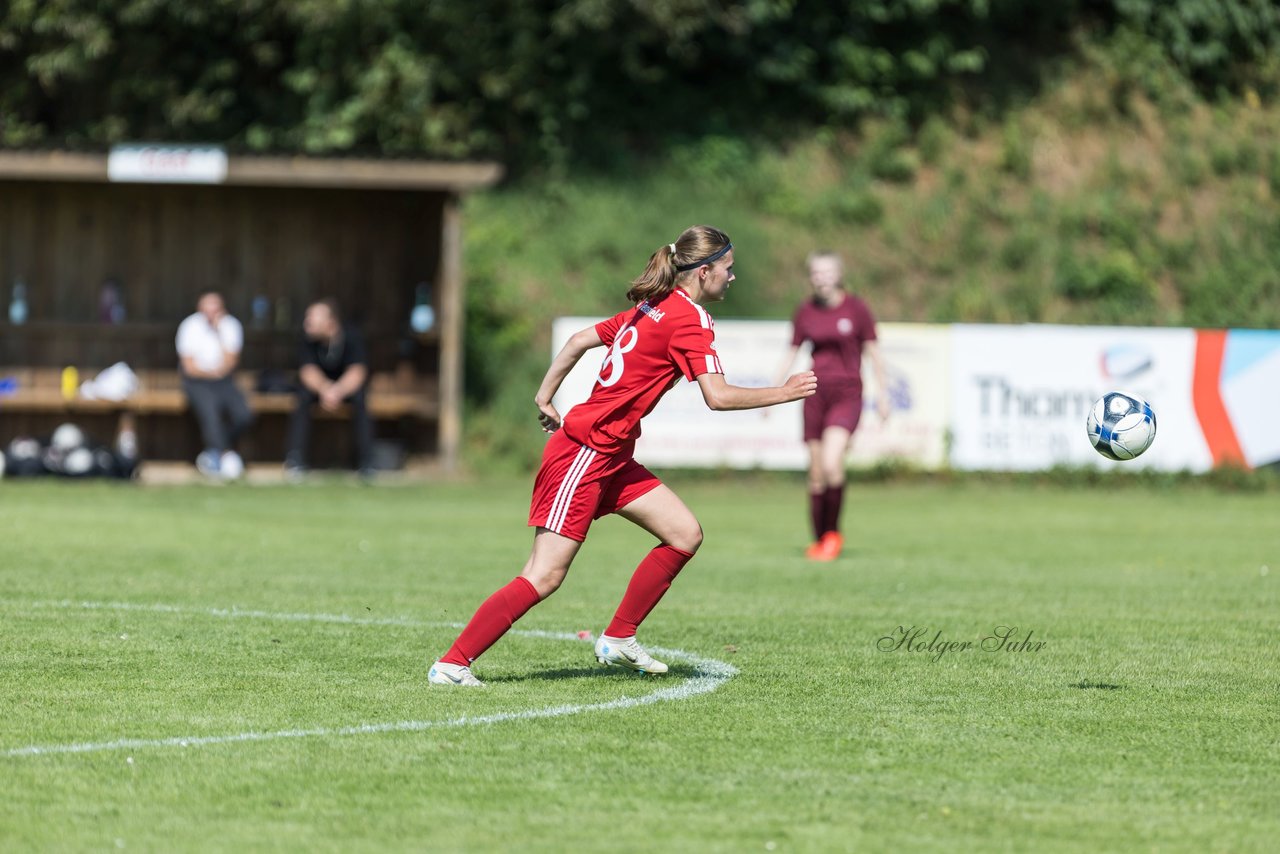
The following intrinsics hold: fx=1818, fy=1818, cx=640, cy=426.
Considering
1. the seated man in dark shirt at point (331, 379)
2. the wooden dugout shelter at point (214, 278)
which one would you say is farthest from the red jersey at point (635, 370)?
the wooden dugout shelter at point (214, 278)

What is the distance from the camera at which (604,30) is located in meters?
26.9

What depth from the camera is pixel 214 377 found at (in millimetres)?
21094

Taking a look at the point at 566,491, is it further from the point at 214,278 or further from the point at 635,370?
the point at 214,278

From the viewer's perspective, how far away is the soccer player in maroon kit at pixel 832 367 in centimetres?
1312

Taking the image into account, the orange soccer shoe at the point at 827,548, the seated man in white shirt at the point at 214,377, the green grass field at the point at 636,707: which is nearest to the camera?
the green grass field at the point at 636,707

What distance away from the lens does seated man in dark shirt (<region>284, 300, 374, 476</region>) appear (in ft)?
69.7

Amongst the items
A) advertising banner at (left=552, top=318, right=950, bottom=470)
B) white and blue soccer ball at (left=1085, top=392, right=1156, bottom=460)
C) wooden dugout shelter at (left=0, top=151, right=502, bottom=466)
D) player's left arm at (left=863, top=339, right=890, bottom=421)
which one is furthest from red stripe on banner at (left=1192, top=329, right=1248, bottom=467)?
white and blue soccer ball at (left=1085, top=392, right=1156, bottom=460)

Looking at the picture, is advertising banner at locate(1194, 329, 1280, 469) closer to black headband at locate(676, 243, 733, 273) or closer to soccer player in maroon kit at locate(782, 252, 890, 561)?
soccer player in maroon kit at locate(782, 252, 890, 561)

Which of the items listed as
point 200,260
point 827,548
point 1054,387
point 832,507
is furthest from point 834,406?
point 200,260

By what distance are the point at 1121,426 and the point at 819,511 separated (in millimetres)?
5576

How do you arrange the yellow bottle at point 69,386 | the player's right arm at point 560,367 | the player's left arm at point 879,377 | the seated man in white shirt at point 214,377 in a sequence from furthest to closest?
1. the yellow bottle at point 69,386
2. the seated man in white shirt at point 214,377
3. the player's left arm at point 879,377
4. the player's right arm at point 560,367

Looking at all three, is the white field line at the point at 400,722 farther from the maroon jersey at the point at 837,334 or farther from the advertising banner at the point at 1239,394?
the advertising banner at the point at 1239,394

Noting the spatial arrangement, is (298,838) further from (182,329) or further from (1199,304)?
(1199,304)

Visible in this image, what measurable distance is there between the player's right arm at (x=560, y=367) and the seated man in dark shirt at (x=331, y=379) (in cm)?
1388
